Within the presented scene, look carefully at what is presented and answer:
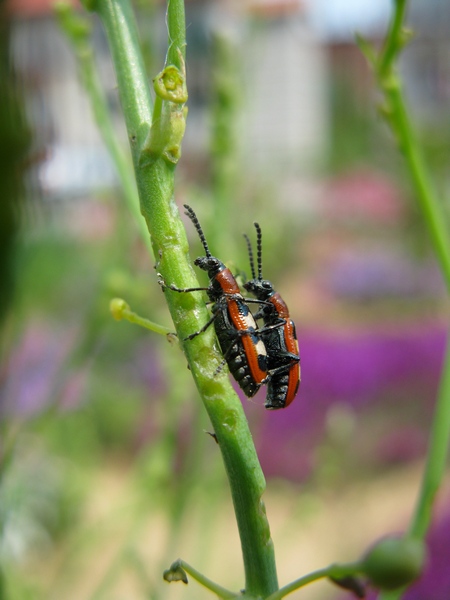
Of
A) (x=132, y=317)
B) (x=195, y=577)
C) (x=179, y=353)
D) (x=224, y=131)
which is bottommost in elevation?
(x=195, y=577)

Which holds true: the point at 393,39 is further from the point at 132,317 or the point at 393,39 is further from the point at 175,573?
the point at 175,573

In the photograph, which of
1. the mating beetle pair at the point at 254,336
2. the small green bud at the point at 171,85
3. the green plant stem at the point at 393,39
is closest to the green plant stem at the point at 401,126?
the green plant stem at the point at 393,39

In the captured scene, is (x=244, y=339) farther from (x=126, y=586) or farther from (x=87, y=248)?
(x=87, y=248)

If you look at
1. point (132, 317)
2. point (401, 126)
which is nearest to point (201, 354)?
point (132, 317)

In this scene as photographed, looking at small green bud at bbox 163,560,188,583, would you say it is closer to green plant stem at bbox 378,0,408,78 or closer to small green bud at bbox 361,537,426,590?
small green bud at bbox 361,537,426,590

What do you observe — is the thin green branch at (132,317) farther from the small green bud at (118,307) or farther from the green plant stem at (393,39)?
the green plant stem at (393,39)

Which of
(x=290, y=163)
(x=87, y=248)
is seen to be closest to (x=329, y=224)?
(x=290, y=163)
